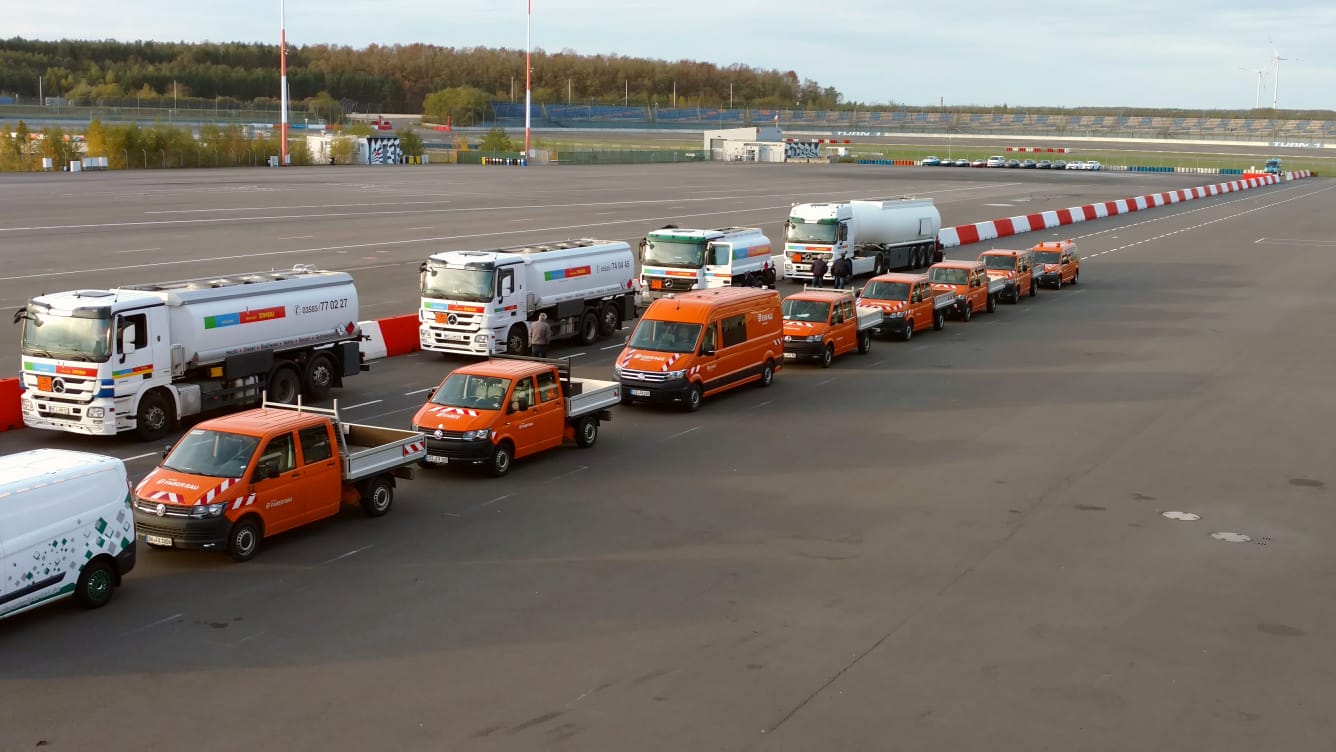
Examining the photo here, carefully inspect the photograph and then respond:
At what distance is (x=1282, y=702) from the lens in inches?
507

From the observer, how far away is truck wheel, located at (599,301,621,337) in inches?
1395

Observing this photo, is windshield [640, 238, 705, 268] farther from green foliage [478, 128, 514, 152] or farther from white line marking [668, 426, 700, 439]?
green foliage [478, 128, 514, 152]

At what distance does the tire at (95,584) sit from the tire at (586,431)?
30.8ft

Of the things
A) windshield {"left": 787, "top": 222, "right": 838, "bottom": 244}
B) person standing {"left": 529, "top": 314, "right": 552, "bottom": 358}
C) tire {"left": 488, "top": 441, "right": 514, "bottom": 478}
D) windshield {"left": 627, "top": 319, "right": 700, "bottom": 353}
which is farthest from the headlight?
windshield {"left": 787, "top": 222, "right": 838, "bottom": 244}

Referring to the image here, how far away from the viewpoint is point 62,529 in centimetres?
1488

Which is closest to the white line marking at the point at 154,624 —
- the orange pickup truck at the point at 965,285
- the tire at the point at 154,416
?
the tire at the point at 154,416

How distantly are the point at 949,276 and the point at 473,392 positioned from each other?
22.4 m

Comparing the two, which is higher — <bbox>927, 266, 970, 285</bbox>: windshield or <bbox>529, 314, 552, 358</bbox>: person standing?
Answer: <bbox>927, 266, 970, 285</bbox>: windshield

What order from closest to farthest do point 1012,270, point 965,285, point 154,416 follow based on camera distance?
point 154,416 < point 965,285 < point 1012,270

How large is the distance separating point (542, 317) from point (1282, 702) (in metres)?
21.7

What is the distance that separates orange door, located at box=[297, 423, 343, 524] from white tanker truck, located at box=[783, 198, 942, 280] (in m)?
30.6

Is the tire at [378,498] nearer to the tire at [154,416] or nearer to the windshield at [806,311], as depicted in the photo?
the tire at [154,416]

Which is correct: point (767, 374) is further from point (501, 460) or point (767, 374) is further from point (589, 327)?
point (501, 460)

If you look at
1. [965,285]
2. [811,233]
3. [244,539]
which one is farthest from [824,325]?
[244,539]
